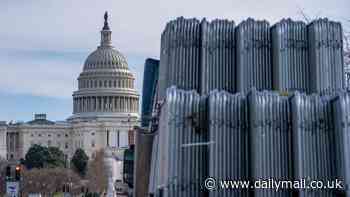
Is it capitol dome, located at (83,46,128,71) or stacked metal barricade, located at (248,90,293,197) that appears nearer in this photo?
stacked metal barricade, located at (248,90,293,197)

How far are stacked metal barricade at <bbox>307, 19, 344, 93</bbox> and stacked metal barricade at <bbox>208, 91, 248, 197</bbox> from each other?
284cm

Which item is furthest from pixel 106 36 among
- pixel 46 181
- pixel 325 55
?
pixel 325 55

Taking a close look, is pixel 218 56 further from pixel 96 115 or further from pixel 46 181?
pixel 96 115

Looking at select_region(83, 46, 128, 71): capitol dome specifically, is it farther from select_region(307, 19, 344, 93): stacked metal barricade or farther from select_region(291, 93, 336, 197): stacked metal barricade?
select_region(291, 93, 336, 197): stacked metal barricade

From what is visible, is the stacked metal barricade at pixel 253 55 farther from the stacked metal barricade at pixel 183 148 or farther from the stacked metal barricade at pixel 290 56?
the stacked metal barricade at pixel 183 148

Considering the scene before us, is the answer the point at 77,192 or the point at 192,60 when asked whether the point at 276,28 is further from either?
the point at 77,192

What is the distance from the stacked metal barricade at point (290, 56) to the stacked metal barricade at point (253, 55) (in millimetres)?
166

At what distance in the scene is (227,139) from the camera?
17.8 metres

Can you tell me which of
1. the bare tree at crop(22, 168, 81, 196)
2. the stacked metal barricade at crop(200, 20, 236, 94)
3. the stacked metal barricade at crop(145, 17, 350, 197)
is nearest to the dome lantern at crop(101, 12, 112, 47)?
the bare tree at crop(22, 168, 81, 196)

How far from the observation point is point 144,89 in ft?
82.2

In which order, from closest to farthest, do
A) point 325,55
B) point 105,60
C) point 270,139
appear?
point 270,139
point 325,55
point 105,60

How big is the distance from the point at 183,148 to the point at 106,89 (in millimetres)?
144570

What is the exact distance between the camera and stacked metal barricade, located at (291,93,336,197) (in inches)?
687

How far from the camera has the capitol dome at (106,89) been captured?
16238 cm
